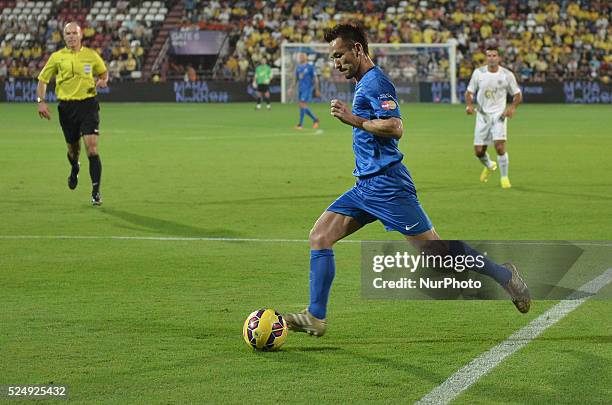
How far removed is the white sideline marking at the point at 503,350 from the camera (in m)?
6.16

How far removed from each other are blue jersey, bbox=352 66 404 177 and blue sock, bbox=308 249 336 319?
1.89 ft

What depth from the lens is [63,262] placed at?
10.8 meters

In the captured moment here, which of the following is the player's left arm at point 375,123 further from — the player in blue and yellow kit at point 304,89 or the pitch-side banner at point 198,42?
the pitch-side banner at point 198,42

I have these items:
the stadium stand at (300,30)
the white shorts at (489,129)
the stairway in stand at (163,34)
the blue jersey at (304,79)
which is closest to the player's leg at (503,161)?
the white shorts at (489,129)

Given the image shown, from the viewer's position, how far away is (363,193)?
291 inches

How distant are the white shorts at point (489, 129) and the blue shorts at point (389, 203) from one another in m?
10.8

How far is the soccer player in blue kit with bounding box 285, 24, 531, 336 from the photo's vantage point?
7.21 meters

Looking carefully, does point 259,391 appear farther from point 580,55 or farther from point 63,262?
point 580,55

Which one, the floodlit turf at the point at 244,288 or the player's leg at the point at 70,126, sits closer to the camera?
the floodlit turf at the point at 244,288

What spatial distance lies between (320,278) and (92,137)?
8595 millimetres

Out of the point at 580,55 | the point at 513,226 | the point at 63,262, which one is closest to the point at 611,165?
the point at 513,226

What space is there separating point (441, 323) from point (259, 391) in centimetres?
214

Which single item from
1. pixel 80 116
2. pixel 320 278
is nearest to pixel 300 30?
pixel 80 116

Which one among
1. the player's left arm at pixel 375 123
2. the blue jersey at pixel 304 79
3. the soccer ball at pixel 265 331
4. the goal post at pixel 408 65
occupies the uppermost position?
the player's left arm at pixel 375 123
